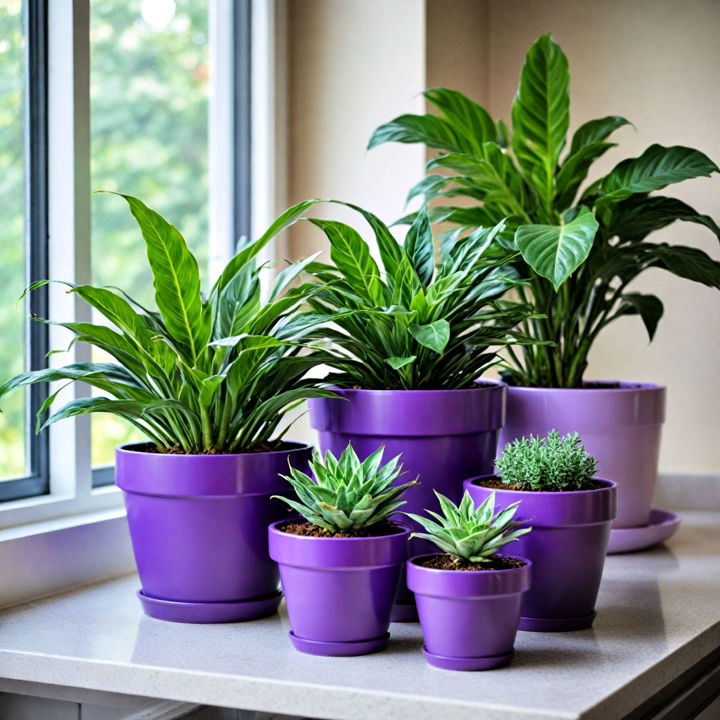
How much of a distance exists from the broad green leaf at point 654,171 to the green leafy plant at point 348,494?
647 millimetres

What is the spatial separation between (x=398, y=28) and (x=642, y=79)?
0.54 m

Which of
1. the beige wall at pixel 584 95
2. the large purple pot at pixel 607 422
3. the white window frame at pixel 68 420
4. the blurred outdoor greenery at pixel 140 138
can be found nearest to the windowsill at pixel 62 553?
the white window frame at pixel 68 420

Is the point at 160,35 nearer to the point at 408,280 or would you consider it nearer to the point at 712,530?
the point at 408,280

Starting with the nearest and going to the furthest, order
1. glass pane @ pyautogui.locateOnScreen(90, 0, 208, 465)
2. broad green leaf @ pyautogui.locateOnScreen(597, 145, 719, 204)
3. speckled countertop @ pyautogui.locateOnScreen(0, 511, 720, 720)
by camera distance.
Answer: speckled countertop @ pyautogui.locateOnScreen(0, 511, 720, 720) → broad green leaf @ pyautogui.locateOnScreen(597, 145, 719, 204) → glass pane @ pyautogui.locateOnScreen(90, 0, 208, 465)

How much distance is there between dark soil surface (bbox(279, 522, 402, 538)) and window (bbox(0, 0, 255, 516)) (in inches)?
19.8

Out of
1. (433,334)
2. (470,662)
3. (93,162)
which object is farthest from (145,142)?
(470,662)

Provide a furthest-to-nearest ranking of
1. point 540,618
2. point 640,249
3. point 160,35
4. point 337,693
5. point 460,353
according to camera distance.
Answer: point 160,35, point 640,249, point 460,353, point 540,618, point 337,693

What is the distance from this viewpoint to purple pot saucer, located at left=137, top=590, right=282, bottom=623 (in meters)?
1.23

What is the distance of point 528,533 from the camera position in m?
1.18

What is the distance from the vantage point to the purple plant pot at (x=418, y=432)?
1249mm

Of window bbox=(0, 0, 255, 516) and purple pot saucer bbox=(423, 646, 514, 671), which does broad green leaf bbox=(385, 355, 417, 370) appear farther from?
window bbox=(0, 0, 255, 516)

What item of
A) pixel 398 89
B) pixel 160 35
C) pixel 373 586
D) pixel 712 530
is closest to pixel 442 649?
pixel 373 586

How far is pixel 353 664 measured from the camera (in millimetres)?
1069

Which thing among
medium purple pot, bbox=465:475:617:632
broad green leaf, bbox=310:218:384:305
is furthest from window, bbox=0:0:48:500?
medium purple pot, bbox=465:475:617:632
